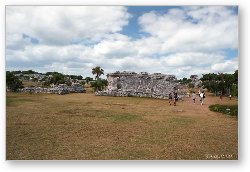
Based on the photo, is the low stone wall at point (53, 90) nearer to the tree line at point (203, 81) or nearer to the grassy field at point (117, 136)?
the tree line at point (203, 81)

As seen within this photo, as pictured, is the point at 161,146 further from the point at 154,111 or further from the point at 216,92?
the point at 216,92

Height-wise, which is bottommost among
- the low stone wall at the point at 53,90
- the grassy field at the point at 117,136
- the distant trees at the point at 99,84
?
the grassy field at the point at 117,136

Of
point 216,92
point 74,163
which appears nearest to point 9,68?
point 74,163

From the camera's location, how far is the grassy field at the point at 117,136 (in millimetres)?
7461

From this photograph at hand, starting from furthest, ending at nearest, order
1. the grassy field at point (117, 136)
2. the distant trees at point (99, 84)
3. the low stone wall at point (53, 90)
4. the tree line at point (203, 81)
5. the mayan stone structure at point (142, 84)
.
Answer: the distant trees at point (99, 84)
the mayan stone structure at point (142, 84)
the low stone wall at point (53, 90)
the tree line at point (203, 81)
the grassy field at point (117, 136)

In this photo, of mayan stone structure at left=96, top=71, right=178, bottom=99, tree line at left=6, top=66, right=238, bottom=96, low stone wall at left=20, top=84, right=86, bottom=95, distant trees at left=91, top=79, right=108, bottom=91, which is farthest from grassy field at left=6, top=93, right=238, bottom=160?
distant trees at left=91, top=79, right=108, bottom=91

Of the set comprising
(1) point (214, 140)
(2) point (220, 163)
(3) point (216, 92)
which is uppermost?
(3) point (216, 92)

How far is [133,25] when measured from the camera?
9062mm

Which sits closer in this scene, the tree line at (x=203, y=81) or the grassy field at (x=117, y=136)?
the grassy field at (x=117, y=136)

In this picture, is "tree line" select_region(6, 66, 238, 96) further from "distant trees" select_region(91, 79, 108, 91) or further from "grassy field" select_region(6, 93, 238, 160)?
"grassy field" select_region(6, 93, 238, 160)

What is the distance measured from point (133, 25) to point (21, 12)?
3.45 m

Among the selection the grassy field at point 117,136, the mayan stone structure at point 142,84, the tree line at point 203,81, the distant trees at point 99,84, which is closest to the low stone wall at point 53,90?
the tree line at point 203,81

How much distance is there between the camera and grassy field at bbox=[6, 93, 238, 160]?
7.46 m

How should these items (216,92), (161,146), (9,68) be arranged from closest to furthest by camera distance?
(161,146) < (9,68) < (216,92)
